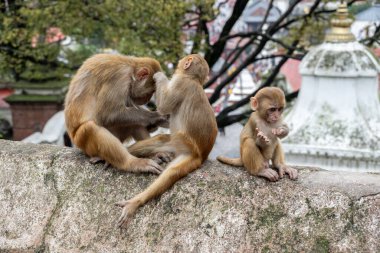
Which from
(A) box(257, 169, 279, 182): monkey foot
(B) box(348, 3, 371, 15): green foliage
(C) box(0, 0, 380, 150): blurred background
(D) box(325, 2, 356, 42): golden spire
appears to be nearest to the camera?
(A) box(257, 169, 279, 182): monkey foot

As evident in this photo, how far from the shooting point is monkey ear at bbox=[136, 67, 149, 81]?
355 centimetres

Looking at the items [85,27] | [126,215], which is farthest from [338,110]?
[126,215]

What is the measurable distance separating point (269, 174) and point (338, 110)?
3.45 meters

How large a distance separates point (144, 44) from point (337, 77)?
253cm

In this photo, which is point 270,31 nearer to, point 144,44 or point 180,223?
point 144,44

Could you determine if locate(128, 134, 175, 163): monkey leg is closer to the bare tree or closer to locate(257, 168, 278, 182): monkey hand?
locate(257, 168, 278, 182): monkey hand

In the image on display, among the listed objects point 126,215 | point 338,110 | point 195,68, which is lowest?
point 338,110

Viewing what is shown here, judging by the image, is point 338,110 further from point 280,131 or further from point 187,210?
point 187,210

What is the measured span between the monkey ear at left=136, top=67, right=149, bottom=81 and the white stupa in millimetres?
2838

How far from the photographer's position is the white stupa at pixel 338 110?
6.11 meters

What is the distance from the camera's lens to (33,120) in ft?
31.3

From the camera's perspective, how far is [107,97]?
354 cm

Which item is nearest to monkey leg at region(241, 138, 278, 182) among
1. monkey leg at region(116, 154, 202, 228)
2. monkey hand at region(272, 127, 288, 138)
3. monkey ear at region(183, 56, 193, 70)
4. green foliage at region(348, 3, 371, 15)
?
monkey hand at region(272, 127, 288, 138)

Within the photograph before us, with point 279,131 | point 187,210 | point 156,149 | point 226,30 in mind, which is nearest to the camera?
point 187,210
